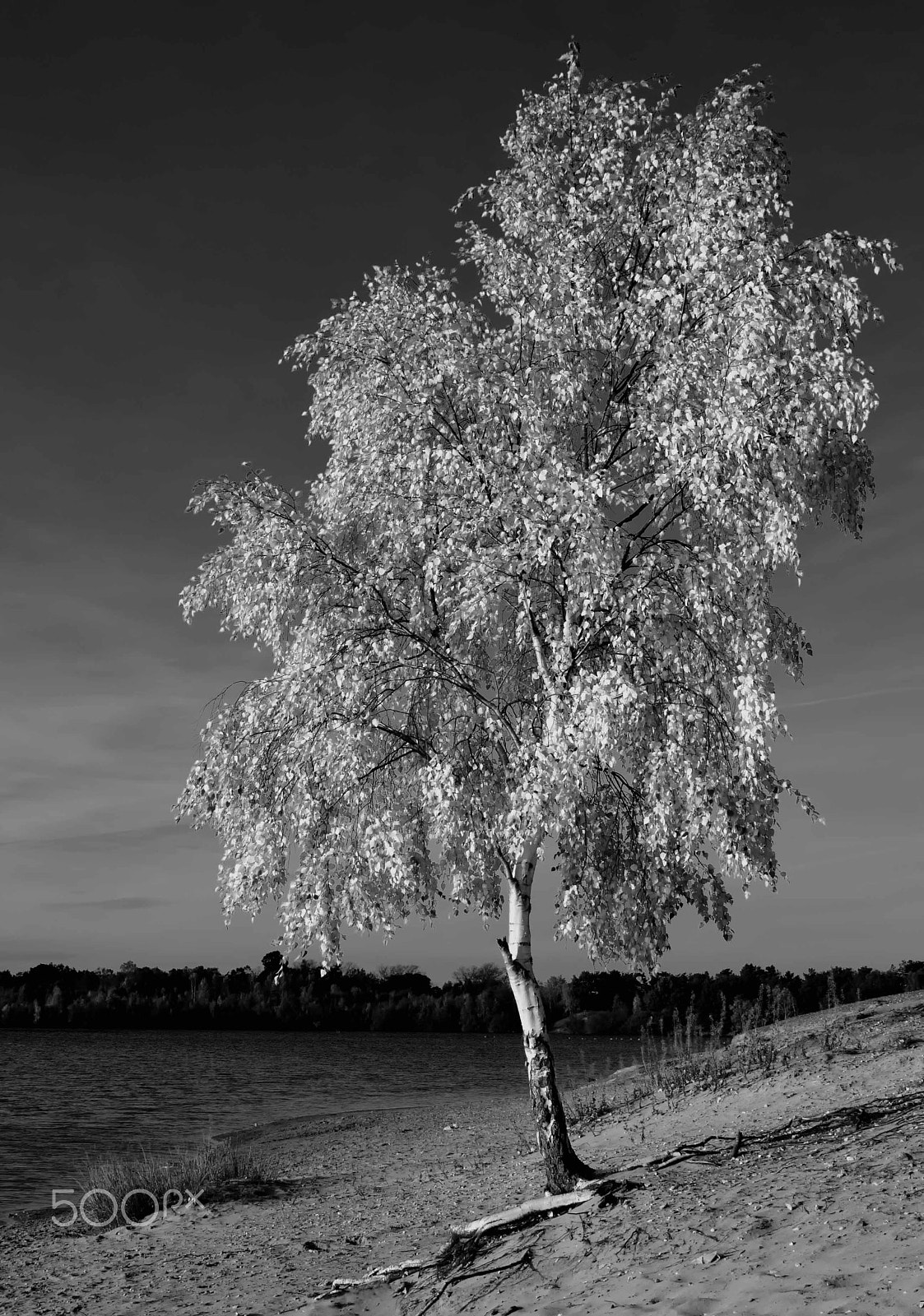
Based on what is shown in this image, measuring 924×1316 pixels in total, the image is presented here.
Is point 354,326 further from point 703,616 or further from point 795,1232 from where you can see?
point 795,1232

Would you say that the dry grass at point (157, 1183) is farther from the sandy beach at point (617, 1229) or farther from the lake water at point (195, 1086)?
the lake water at point (195, 1086)

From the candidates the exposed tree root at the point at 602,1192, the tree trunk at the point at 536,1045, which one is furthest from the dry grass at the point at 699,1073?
the tree trunk at the point at 536,1045

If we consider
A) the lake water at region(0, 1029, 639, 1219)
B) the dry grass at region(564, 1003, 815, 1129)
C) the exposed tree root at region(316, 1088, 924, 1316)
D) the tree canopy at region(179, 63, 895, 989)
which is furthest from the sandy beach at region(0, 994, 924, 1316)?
the lake water at region(0, 1029, 639, 1219)

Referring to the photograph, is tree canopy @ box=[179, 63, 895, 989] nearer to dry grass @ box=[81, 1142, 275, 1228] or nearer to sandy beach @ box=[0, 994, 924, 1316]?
sandy beach @ box=[0, 994, 924, 1316]

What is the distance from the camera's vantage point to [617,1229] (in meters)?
10.1

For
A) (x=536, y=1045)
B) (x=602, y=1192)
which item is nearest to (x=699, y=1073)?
(x=536, y=1045)

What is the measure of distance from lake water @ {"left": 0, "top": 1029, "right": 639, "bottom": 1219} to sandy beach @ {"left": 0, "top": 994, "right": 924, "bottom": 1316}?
5.88m

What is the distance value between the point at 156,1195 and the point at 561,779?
36.6ft

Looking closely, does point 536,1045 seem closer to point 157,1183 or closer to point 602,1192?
point 602,1192

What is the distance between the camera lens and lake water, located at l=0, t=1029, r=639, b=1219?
26.6 m

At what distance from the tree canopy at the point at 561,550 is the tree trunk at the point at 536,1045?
41 cm

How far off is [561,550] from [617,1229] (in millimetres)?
7802

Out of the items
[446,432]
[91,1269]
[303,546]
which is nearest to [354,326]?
[446,432]

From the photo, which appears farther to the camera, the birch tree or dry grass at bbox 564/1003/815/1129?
dry grass at bbox 564/1003/815/1129
